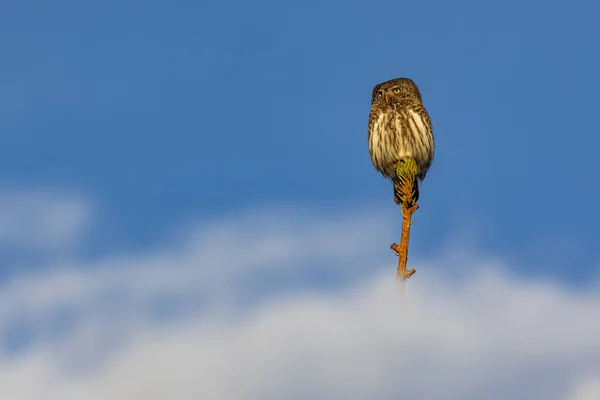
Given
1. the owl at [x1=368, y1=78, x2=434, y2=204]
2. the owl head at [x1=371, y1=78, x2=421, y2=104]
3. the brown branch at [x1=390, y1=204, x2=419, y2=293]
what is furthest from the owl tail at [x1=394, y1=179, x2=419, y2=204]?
the brown branch at [x1=390, y1=204, x2=419, y2=293]

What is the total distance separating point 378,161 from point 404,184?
367 centimetres

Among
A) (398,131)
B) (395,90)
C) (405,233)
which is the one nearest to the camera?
(405,233)

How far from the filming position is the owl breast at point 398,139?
15.4 meters

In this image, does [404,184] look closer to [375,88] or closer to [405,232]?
[405,232]

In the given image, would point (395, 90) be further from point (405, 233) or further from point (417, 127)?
point (405, 233)

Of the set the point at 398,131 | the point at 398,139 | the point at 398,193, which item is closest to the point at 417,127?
the point at 398,131

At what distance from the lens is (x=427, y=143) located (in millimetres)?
15617

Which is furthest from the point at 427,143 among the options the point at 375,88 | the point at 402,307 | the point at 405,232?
the point at 402,307

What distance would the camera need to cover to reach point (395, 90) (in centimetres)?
1672

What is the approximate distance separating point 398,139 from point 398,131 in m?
0.23

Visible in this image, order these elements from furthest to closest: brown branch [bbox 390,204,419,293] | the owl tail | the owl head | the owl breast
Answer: the owl head, the owl breast, the owl tail, brown branch [bbox 390,204,419,293]

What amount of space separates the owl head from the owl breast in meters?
0.47

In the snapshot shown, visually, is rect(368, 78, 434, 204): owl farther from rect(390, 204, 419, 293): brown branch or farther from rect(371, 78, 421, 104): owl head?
rect(390, 204, 419, 293): brown branch

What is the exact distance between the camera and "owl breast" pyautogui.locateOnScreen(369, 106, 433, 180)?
50.6 ft
